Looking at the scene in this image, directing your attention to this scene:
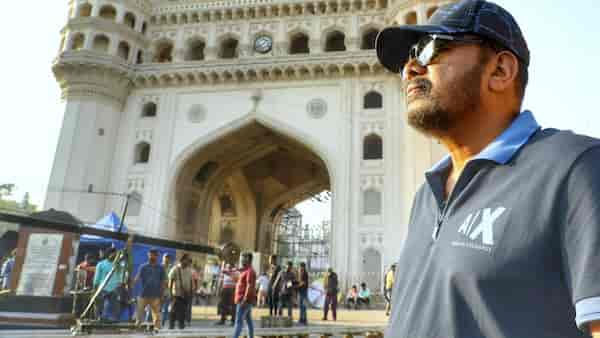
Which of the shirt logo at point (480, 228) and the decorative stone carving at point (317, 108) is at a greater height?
the decorative stone carving at point (317, 108)

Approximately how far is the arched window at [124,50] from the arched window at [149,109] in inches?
85.2

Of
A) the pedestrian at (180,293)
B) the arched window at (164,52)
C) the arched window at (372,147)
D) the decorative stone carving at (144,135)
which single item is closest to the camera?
the pedestrian at (180,293)

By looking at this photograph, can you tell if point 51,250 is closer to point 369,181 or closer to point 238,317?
point 238,317

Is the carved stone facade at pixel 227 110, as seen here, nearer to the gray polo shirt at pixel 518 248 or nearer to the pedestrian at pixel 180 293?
the pedestrian at pixel 180 293

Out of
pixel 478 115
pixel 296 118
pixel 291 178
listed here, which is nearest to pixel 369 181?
pixel 296 118

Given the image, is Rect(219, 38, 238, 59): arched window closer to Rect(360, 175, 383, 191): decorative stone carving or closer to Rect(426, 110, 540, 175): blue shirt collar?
Rect(360, 175, 383, 191): decorative stone carving

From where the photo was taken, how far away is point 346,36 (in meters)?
19.5

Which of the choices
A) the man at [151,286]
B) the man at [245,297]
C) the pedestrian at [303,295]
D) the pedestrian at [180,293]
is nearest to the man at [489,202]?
the man at [245,297]

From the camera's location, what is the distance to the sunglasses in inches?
44.9

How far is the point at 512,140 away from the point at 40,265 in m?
9.05

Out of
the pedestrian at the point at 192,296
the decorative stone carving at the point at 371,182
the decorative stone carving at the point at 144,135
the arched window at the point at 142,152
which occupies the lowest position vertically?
the pedestrian at the point at 192,296

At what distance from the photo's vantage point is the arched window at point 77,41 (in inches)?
782

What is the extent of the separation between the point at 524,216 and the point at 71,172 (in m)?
19.6

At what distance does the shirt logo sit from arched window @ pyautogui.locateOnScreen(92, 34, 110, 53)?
2123 centimetres
